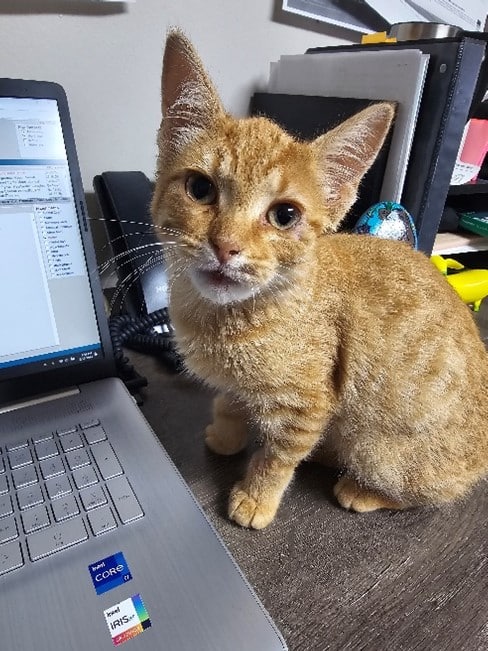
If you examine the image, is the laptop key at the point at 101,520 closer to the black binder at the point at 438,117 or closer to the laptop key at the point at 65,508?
the laptop key at the point at 65,508

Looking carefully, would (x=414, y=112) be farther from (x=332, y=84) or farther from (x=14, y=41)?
(x=14, y=41)

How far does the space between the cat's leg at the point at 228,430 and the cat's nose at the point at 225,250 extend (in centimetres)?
24

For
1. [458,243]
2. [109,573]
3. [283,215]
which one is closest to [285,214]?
[283,215]

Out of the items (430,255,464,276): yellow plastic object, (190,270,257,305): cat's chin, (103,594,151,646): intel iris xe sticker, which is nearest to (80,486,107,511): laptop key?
(103,594,151,646): intel iris xe sticker

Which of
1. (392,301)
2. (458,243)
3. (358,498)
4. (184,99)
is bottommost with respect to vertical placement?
(358,498)

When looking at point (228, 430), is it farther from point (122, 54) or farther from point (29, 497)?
point (122, 54)

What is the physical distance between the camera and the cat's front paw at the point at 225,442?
0.62 meters

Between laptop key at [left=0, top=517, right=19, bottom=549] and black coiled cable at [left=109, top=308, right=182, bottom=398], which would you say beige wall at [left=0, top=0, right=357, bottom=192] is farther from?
laptop key at [left=0, top=517, right=19, bottom=549]

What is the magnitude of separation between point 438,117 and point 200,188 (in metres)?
0.48

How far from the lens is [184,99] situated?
1.67ft

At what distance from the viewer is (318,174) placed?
1.72ft

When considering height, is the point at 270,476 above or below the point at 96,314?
below

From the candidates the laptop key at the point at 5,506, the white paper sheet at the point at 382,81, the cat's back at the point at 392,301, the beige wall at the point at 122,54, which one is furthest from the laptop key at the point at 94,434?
the white paper sheet at the point at 382,81

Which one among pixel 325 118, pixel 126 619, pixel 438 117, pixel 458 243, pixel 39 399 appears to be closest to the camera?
pixel 126 619
